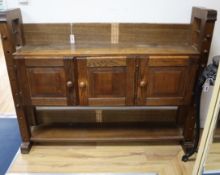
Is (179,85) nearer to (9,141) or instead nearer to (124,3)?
(124,3)

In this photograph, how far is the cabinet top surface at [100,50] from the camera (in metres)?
1.45

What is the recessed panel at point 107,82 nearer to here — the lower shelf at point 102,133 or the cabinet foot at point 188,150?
the lower shelf at point 102,133

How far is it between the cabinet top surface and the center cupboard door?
0.05m

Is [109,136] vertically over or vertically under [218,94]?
under

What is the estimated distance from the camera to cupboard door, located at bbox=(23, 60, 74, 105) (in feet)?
4.83

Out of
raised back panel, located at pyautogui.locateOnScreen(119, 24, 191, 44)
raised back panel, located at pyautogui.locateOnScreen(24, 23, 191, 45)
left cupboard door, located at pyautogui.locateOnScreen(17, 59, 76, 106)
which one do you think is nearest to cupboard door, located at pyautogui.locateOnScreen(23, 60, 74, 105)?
left cupboard door, located at pyautogui.locateOnScreen(17, 59, 76, 106)

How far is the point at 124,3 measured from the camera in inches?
64.5

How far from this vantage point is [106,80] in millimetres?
1515

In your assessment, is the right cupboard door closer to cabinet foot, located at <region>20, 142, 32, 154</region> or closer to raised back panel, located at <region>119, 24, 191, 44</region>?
raised back panel, located at <region>119, 24, 191, 44</region>

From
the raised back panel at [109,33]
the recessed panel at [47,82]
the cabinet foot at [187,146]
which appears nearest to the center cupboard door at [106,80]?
the recessed panel at [47,82]

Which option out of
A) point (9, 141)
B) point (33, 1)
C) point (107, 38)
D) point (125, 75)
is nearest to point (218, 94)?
point (125, 75)

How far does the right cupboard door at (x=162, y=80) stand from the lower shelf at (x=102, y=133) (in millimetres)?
369

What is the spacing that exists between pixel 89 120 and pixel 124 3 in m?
1.04

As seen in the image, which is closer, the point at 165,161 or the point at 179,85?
the point at 179,85
